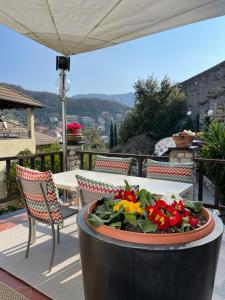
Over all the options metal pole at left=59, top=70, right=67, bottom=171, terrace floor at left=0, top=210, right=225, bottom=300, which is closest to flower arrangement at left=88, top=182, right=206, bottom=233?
terrace floor at left=0, top=210, right=225, bottom=300

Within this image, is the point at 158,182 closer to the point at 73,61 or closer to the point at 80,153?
the point at 80,153

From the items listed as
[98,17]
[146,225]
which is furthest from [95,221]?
[98,17]

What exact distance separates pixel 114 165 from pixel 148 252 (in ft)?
8.50

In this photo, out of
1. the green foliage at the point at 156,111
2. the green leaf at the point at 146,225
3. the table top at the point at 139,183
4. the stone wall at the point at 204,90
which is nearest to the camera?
the green leaf at the point at 146,225

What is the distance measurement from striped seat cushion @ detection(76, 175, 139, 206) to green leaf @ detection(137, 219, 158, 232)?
0.58 meters

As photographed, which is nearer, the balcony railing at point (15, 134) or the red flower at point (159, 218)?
the red flower at point (159, 218)

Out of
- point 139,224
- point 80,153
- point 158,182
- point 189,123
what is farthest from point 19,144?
point 139,224

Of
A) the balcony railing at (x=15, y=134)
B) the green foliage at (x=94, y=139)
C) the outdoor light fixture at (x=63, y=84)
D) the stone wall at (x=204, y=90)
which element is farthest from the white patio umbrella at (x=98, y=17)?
the green foliage at (x=94, y=139)

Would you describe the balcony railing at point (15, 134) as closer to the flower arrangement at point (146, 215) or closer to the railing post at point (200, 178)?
the railing post at point (200, 178)

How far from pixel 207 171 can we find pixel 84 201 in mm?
3346

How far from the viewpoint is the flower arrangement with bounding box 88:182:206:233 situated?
137 centimetres

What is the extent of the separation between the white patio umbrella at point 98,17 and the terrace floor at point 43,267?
8.11 ft

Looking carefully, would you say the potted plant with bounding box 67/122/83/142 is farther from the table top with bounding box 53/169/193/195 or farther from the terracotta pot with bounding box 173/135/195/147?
the terracotta pot with bounding box 173/135/195/147

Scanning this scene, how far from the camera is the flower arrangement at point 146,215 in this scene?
4.49 ft
